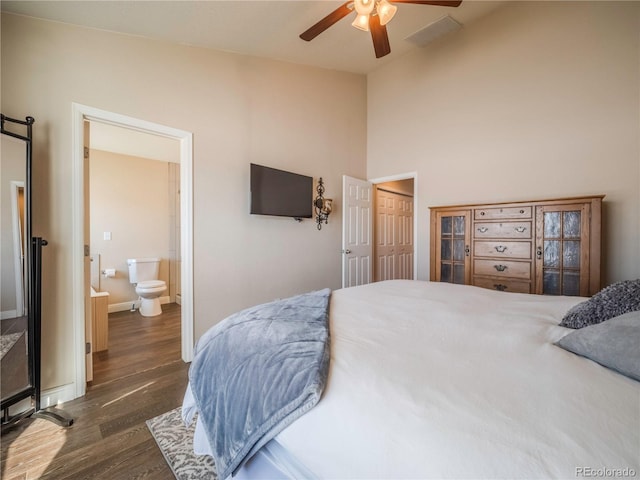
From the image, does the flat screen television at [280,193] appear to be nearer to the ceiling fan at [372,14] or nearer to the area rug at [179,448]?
the ceiling fan at [372,14]

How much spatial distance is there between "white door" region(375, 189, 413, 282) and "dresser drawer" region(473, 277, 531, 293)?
5.69 feet

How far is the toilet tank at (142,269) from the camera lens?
3947 mm

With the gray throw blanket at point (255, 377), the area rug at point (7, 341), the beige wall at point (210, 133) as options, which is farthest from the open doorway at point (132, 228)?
the gray throw blanket at point (255, 377)

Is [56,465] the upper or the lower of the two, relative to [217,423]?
lower

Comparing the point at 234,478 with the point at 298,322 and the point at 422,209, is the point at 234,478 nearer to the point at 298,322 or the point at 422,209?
the point at 298,322

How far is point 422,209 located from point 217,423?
328 cm

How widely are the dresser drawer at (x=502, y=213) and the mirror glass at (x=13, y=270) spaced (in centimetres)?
355

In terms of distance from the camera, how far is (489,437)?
0.54 m

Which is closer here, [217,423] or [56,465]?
[217,423]

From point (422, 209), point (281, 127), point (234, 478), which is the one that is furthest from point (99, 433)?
point (422, 209)

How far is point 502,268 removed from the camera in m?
2.61

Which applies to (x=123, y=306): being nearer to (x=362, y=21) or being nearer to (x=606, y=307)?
(x=362, y=21)

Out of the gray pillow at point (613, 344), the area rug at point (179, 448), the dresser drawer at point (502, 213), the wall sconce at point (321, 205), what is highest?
the wall sconce at point (321, 205)

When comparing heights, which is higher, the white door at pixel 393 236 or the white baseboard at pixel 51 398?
the white door at pixel 393 236
